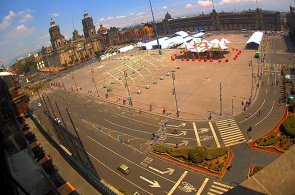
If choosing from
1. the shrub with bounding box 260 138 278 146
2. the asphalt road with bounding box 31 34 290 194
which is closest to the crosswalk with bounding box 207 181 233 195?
the asphalt road with bounding box 31 34 290 194

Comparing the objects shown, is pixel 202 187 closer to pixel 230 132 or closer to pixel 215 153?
pixel 215 153

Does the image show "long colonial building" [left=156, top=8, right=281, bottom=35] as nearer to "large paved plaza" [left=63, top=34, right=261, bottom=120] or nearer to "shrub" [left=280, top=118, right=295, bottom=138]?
"large paved plaza" [left=63, top=34, right=261, bottom=120]

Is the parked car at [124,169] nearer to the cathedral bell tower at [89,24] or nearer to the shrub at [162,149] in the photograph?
the shrub at [162,149]

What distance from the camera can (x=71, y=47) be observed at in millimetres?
123000

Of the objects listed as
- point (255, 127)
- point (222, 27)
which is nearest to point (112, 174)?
point (255, 127)

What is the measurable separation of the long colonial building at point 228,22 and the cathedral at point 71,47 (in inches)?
2182

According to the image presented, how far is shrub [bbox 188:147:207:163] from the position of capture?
26.5 meters

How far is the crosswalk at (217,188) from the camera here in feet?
71.8

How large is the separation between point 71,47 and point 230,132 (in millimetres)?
113323

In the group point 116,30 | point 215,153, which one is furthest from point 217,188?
point 116,30

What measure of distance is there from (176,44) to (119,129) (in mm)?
84354

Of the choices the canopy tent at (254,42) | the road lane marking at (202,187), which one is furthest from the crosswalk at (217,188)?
the canopy tent at (254,42)

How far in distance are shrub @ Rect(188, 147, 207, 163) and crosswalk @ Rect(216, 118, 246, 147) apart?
413cm

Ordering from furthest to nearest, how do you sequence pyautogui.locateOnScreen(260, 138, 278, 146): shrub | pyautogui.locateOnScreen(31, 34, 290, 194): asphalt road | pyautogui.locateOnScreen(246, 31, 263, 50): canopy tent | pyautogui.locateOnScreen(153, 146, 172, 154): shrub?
pyautogui.locateOnScreen(246, 31, 263, 50): canopy tent < pyautogui.locateOnScreen(153, 146, 172, 154): shrub < pyautogui.locateOnScreen(260, 138, 278, 146): shrub < pyautogui.locateOnScreen(31, 34, 290, 194): asphalt road
